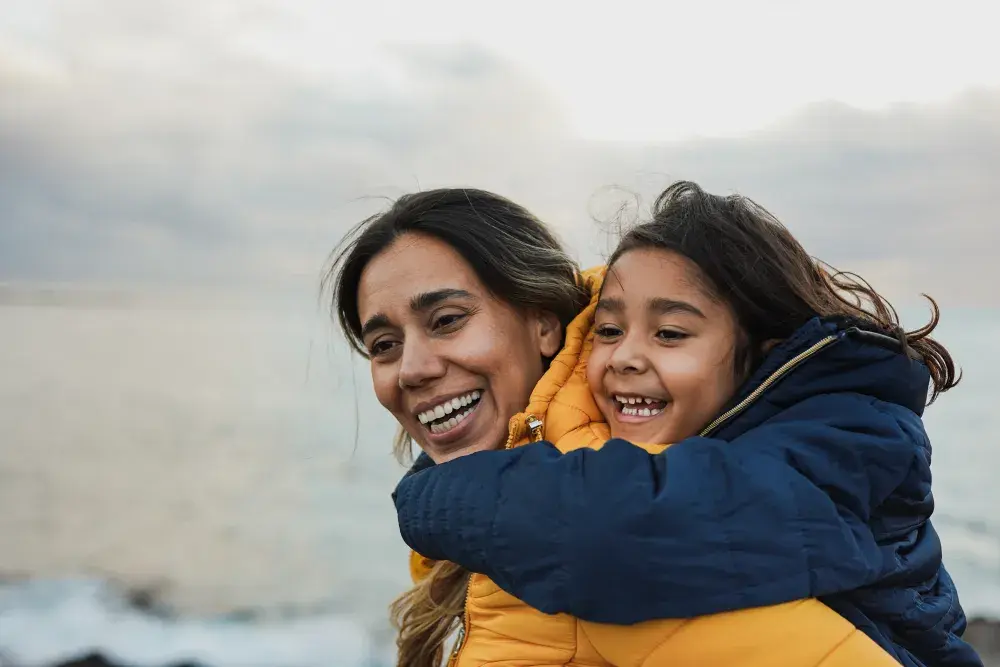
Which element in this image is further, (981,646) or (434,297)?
(981,646)

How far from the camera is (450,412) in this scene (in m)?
2.54

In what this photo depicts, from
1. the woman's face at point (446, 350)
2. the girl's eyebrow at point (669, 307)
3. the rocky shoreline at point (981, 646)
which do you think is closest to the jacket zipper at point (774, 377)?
the girl's eyebrow at point (669, 307)

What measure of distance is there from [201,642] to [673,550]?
9047 millimetres

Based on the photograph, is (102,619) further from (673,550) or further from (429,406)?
(673,550)

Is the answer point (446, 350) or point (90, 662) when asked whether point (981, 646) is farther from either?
point (90, 662)

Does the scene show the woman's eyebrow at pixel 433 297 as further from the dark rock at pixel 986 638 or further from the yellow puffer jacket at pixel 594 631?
the dark rock at pixel 986 638

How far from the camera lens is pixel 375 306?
2605 millimetres

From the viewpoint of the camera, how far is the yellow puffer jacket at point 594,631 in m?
1.58

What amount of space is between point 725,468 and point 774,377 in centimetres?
46

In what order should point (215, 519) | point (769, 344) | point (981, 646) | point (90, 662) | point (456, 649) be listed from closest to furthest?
point (769, 344) < point (456, 649) < point (981, 646) < point (90, 662) < point (215, 519)

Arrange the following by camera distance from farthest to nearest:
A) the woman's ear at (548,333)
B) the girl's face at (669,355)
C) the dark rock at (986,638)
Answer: the dark rock at (986,638)
the woman's ear at (548,333)
the girl's face at (669,355)

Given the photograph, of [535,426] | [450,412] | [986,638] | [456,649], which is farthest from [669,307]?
[986,638]

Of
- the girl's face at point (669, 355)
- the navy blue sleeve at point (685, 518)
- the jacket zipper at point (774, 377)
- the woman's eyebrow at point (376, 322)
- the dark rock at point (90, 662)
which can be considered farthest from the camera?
the dark rock at point (90, 662)

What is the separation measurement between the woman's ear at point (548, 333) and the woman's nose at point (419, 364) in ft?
1.30
